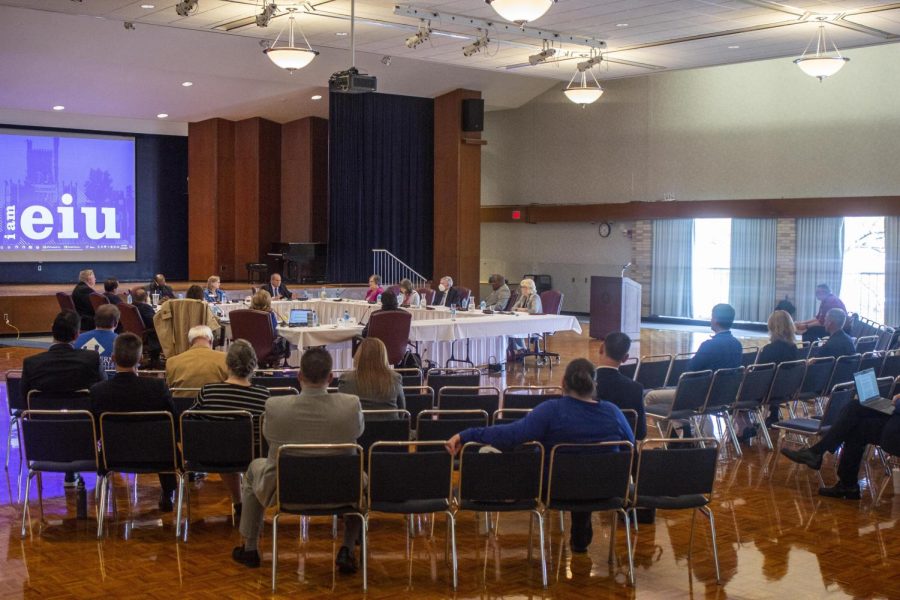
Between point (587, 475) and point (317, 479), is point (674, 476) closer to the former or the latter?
point (587, 475)

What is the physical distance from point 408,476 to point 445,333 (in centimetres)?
690

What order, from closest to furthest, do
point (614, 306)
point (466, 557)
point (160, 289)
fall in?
1. point (466, 557)
2. point (160, 289)
3. point (614, 306)

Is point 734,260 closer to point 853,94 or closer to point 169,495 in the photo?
point 853,94

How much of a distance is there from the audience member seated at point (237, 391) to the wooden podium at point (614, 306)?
11.8 m

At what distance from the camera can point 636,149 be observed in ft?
73.2

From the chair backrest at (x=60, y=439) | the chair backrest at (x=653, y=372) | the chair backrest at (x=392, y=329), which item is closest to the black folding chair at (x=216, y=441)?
the chair backrest at (x=60, y=439)

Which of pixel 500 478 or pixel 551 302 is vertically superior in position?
pixel 551 302

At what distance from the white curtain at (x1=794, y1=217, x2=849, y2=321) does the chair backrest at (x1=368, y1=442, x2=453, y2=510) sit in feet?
51.3

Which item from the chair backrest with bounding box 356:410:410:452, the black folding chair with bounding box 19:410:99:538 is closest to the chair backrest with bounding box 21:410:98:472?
the black folding chair with bounding box 19:410:99:538

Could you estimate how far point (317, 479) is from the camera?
4855 mm

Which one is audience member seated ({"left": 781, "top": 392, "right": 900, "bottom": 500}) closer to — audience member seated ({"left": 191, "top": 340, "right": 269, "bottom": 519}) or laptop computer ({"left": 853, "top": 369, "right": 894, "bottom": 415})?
laptop computer ({"left": 853, "top": 369, "right": 894, "bottom": 415})

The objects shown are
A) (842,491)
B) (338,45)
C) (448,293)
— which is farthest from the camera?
(448,293)

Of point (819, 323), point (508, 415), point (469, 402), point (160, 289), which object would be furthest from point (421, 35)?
point (508, 415)

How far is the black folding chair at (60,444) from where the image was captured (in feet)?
18.4
